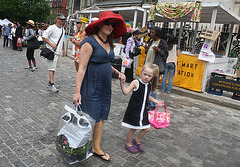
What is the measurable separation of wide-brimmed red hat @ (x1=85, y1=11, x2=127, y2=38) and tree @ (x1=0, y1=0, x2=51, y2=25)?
36.0m

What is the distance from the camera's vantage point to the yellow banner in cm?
709

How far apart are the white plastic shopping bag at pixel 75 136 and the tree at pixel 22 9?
120 feet

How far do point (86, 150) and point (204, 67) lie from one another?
578 centimetres

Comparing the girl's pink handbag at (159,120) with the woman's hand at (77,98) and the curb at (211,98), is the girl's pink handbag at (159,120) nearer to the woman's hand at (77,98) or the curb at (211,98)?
the woman's hand at (77,98)

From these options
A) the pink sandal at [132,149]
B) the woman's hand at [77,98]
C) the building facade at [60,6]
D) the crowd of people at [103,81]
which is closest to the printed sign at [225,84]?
the crowd of people at [103,81]

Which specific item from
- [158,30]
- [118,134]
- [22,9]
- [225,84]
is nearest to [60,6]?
[22,9]

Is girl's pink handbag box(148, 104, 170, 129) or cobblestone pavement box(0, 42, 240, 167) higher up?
girl's pink handbag box(148, 104, 170, 129)

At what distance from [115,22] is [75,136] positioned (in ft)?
4.58

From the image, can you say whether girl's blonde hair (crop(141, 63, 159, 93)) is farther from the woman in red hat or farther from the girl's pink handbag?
the woman in red hat

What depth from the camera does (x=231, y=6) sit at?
1697 centimetres

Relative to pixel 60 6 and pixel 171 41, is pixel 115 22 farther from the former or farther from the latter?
pixel 60 6

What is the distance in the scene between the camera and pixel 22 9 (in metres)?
33.7

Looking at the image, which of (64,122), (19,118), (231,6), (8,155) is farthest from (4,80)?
(231,6)

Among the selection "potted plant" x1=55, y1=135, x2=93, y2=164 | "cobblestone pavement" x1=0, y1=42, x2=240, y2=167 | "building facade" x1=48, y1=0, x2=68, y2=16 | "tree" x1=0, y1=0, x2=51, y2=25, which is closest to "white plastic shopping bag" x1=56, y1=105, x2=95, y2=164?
"potted plant" x1=55, y1=135, x2=93, y2=164
